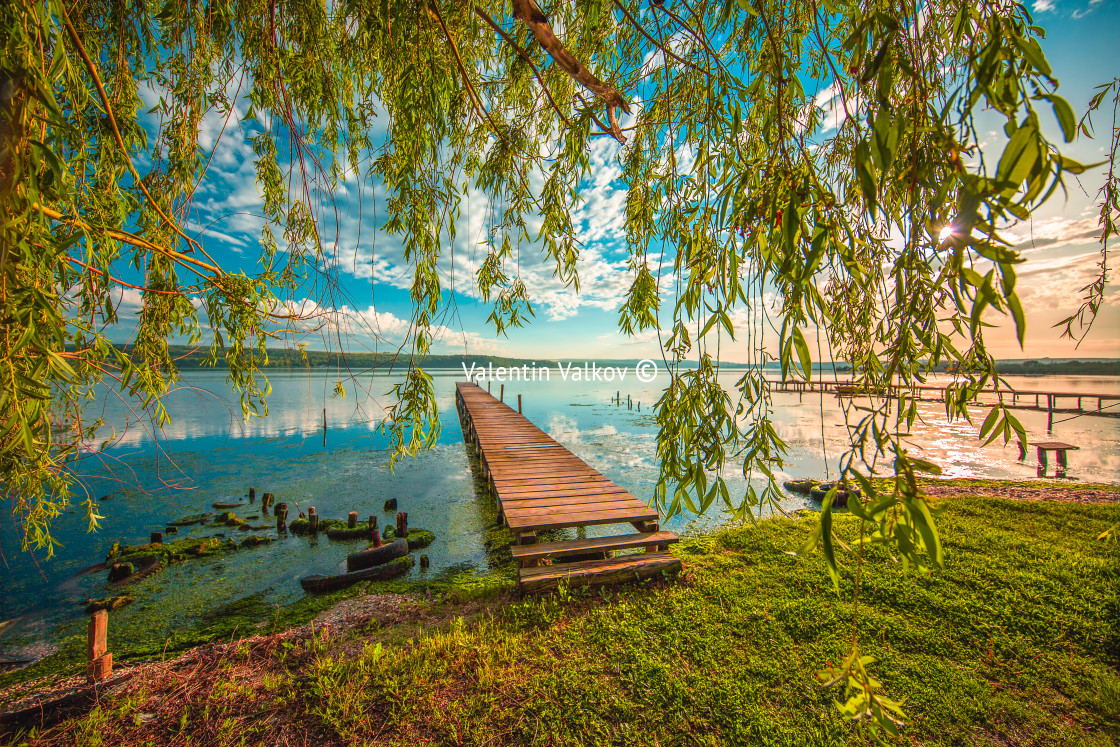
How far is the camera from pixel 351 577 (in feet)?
16.8

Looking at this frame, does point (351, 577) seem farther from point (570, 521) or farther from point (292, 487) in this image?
point (292, 487)

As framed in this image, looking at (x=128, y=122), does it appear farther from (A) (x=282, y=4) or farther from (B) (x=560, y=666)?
(B) (x=560, y=666)

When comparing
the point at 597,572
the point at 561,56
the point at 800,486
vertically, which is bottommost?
the point at 800,486

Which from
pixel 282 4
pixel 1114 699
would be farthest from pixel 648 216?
pixel 1114 699

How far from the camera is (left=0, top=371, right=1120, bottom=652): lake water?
487cm

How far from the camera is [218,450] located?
13.4 metres

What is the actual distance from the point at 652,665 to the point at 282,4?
4.50 metres

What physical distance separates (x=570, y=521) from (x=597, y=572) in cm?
82

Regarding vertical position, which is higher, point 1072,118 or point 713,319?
point 1072,118

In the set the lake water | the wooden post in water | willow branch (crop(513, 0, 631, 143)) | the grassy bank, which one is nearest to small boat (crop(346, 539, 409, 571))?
the lake water

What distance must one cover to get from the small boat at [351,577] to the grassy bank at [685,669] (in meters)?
1.62

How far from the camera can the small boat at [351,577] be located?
16.4 feet

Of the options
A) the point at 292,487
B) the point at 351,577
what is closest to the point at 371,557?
the point at 351,577

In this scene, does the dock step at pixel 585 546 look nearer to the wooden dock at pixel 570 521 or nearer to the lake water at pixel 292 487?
the wooden dock at pixel 570 521
